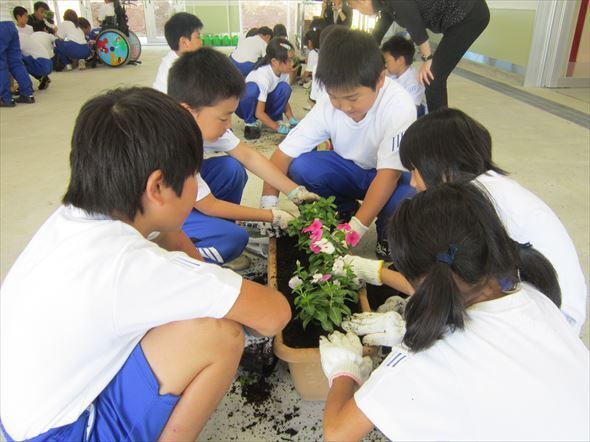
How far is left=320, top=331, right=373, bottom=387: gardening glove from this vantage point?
1070 millimetres

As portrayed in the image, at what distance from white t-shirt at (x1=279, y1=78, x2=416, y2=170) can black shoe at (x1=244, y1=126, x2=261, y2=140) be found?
5.60ft

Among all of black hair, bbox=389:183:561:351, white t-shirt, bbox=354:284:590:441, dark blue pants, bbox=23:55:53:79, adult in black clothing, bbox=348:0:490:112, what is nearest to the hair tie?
black hair, bbox=389:183:561:351

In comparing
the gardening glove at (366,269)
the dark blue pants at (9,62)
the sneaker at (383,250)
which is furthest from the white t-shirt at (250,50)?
the gardening glove at (366,269)

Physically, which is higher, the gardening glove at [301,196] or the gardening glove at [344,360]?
the gardening glove at [301,196]

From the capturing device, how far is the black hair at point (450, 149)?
121 cm

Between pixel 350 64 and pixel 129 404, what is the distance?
1315mm

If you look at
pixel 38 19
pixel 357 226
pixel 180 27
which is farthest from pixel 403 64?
pixel 38 19

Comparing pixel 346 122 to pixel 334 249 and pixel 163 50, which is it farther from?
pixel 163 50

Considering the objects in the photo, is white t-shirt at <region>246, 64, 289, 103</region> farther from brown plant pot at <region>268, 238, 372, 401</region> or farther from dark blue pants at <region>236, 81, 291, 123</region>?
brown plant pot at <region>268, 238, 372, 401</region>

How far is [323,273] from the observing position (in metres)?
1.49

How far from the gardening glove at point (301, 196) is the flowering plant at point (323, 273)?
161 millimetres

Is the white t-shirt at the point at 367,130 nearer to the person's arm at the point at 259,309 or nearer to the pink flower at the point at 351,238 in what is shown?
the pink flower at the point at 351,238

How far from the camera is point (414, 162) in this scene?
1263 millimetres

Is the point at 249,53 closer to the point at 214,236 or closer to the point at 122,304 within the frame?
the point at 214,236
